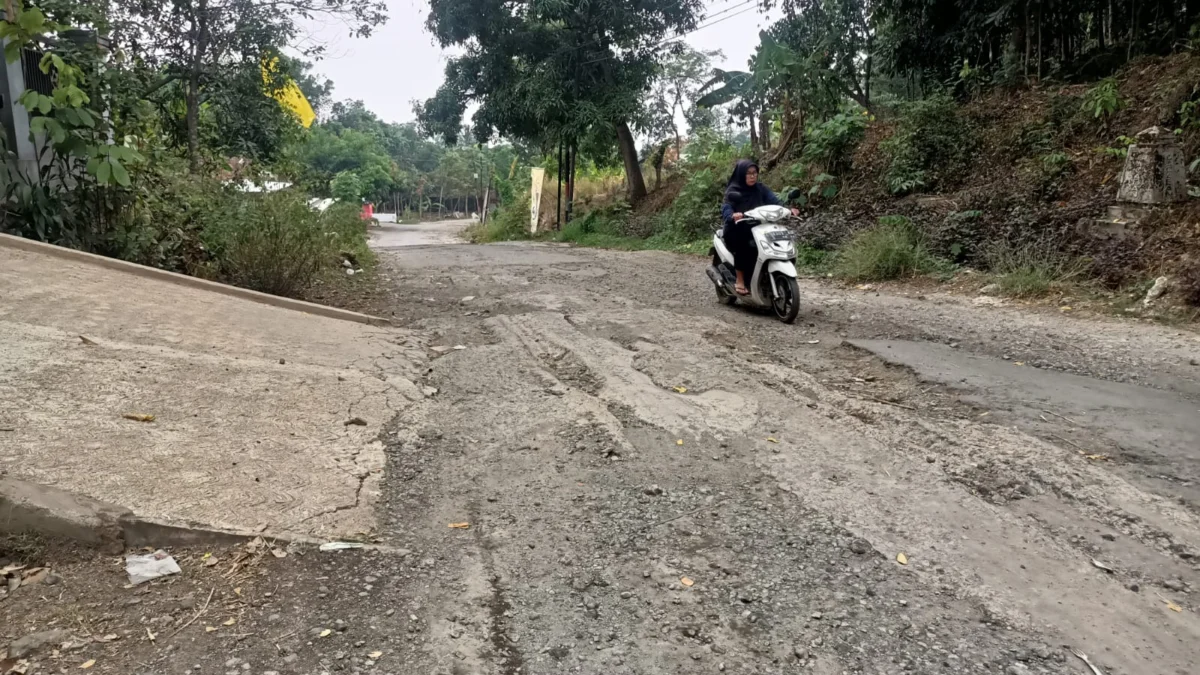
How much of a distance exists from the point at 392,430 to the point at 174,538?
1.31 meters

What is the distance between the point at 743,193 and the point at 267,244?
13.8ft

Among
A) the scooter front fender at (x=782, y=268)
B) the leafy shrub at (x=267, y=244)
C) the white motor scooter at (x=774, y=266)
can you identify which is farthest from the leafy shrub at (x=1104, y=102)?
the leafy shrub at (x=267, y=244)

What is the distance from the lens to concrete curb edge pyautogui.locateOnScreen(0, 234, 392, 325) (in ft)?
17.7

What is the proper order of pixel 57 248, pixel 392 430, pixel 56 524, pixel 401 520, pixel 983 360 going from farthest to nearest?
pixel 57 248 → pixel 983 360 → pixel 392 430 → pixel 401 520 → pixel 56 524

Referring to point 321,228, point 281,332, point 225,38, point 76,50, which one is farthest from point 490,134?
point 281,332

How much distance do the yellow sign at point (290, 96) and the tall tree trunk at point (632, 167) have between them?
9.44 metres

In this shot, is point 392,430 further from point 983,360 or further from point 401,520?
point 983,360

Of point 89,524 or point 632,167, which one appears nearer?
point 89,524

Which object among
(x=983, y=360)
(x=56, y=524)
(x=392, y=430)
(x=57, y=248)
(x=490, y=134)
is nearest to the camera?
(x=56, y=524)

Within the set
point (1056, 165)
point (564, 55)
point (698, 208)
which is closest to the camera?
point (1056, 165)

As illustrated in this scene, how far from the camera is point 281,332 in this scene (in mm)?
5199

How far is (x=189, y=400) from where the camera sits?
11.9 ft

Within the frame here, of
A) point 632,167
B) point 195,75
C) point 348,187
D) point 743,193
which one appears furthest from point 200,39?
point 348,187

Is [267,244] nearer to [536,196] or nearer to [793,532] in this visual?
[793,532]
